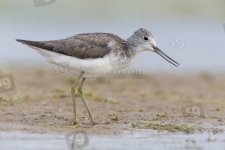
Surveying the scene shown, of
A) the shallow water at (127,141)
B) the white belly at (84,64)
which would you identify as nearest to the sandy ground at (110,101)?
the shallow water at (127,141)

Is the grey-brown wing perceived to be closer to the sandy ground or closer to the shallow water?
the sandy ground

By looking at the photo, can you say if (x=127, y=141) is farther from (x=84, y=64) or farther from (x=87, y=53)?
(x=87, y=53)

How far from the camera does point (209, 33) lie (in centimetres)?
2514

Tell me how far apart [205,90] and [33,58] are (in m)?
7.79

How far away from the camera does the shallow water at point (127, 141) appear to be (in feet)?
31.0

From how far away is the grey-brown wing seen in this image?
11164mm

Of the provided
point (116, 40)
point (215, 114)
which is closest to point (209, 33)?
point (215, 114)

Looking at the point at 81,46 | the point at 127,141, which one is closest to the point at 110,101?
the point at 81,46

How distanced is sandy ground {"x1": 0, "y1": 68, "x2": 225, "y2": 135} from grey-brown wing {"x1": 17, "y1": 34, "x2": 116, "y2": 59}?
1.54 meters

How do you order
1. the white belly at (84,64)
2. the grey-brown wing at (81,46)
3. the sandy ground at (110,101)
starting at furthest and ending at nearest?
1. the sandy ground at (110,101)
2. the grey-brown wing at (81,46)
3. the white belly at (84,64)

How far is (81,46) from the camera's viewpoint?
37.0ft

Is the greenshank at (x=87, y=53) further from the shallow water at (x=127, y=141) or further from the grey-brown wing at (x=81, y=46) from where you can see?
the shallow water at (x=127, y=141)

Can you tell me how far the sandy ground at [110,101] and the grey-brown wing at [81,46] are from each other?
1544 millimetres

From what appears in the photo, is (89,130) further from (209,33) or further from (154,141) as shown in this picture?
(209,33)
